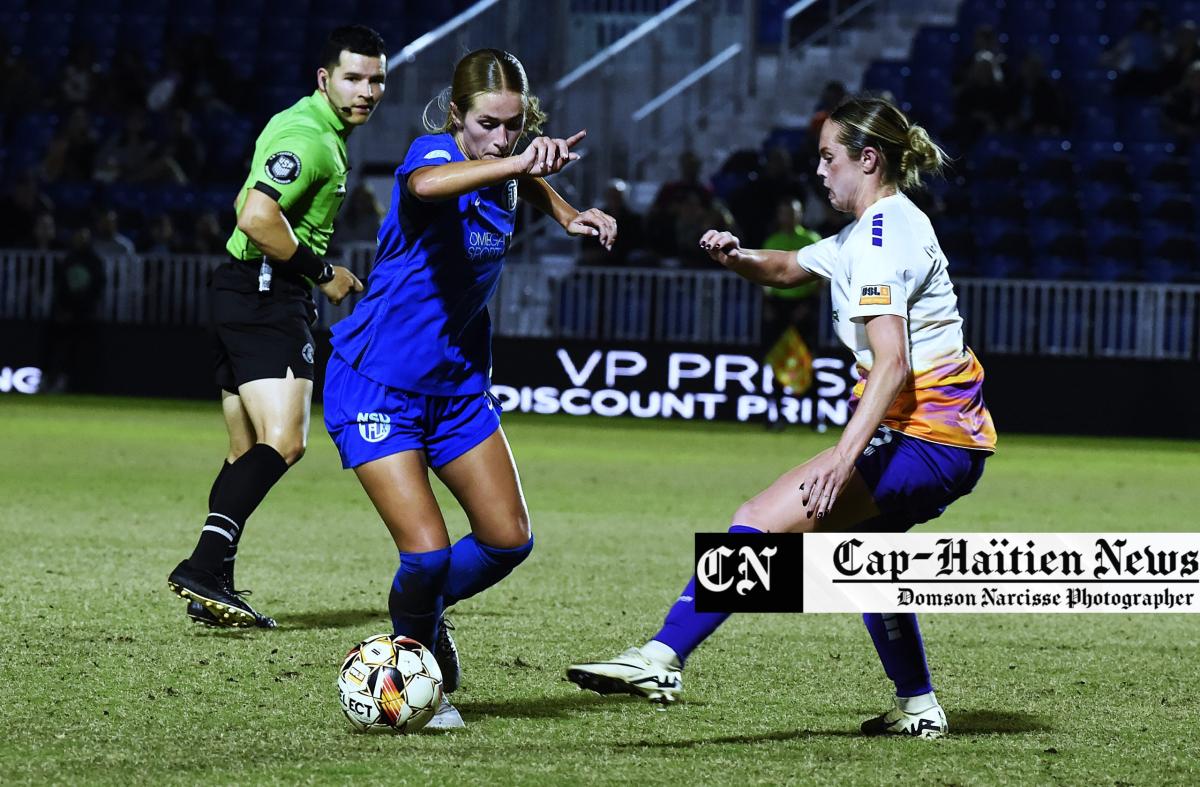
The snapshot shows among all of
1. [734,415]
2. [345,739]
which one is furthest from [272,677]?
[734,415]

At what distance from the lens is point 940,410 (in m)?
5.09

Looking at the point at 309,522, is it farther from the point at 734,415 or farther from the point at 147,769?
the point at 734,415

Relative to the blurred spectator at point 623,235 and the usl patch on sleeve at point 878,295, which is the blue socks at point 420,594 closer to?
the usl patch on sleeve at point 878,295

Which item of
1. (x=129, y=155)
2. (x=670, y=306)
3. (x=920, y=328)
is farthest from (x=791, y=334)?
(x=920, y=328)

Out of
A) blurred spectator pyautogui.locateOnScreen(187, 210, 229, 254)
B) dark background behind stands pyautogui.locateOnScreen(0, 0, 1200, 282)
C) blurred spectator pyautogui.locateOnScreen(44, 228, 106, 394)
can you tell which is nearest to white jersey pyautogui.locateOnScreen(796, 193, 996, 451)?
dark background behind stands pyautogui.locateOnScreen(0, 0, 1200, 282)

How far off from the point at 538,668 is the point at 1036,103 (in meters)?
16.7

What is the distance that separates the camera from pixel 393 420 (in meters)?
5.45

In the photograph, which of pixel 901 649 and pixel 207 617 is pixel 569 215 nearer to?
pixel 901 649

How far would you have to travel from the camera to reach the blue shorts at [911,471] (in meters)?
5.04

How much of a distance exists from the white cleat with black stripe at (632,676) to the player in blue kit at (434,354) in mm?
496

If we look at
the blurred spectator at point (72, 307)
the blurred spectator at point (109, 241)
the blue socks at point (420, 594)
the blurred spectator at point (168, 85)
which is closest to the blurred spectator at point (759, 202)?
the blurred spectator at point (109, 241)

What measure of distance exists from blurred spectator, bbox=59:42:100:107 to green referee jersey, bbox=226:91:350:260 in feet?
61.9

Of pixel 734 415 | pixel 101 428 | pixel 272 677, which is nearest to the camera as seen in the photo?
pixel 272 677

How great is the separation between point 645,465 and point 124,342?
27.0ft
